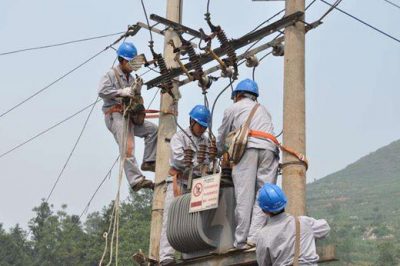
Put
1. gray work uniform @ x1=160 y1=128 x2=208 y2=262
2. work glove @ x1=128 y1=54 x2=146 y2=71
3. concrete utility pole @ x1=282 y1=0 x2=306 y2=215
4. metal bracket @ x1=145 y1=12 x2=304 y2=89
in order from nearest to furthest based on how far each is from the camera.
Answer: concrete utility pole @ x1=282 y1=0 x2=306 y2=215, metal bracket @ x1=145 y1=12 x2=304 y2=89, gray work uniform @ x1=160 y1=128 x2=208 y2=262, work glove @ x1=128 y1=54 x2=146 y2=71

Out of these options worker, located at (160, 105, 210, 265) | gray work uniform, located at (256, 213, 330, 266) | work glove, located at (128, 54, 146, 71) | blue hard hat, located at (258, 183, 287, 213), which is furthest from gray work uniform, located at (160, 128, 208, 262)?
gray work uniform, located at (256, 213, 330, 266)

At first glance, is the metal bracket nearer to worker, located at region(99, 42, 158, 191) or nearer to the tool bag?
worker, located at region(99, 42, 158, 191)

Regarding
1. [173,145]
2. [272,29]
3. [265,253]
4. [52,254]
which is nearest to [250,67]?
[272,29]

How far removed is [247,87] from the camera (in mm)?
7758

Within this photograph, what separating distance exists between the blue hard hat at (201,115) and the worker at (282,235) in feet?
6.78

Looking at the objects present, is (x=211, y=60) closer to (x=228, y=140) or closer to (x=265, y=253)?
(x=228, y=140)

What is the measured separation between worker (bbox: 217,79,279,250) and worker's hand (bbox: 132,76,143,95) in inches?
100.0

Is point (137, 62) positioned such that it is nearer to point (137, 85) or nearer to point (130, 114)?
point (137, 85)

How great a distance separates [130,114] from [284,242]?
13.5 ft

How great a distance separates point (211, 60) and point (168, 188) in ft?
5.32

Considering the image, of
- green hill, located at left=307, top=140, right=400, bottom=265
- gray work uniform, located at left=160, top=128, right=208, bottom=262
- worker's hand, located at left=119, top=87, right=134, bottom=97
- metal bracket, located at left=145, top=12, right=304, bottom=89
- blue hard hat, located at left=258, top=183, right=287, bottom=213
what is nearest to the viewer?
blue hard hat, located at left=258, top=183, right=287, bottom=213

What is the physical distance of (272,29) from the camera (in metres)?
8.05

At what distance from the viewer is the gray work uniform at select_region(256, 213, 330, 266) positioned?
21.0 feet

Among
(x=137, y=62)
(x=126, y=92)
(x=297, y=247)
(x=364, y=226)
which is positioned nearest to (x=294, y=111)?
(x=297, y=247)
